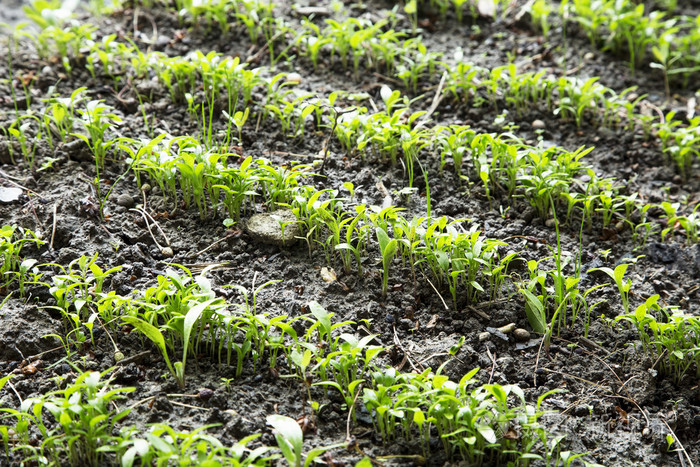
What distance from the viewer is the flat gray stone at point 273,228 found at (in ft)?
8.76

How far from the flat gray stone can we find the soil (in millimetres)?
47

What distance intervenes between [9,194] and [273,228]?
3.97ft

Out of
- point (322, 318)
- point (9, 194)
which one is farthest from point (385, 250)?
point (9, 194)

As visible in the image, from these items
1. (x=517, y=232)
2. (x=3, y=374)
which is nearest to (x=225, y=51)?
(x=517, y=232)

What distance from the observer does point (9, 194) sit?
2.80 meters

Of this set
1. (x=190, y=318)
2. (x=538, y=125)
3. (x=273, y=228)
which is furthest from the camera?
(x=538, y=125)

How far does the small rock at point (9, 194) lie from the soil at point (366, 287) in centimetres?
3

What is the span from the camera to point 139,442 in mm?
1776

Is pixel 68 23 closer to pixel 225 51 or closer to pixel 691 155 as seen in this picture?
pixel 225 51

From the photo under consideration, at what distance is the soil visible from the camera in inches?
84.2

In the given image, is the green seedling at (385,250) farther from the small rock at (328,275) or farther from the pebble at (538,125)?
the pebble at (538,125)

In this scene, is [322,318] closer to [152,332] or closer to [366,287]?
[366,287]

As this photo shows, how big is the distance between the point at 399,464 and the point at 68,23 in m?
3.71

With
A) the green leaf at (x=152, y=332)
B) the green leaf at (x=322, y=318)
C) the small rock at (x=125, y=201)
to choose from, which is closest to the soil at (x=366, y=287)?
the small rock at (x=125, y=201)
